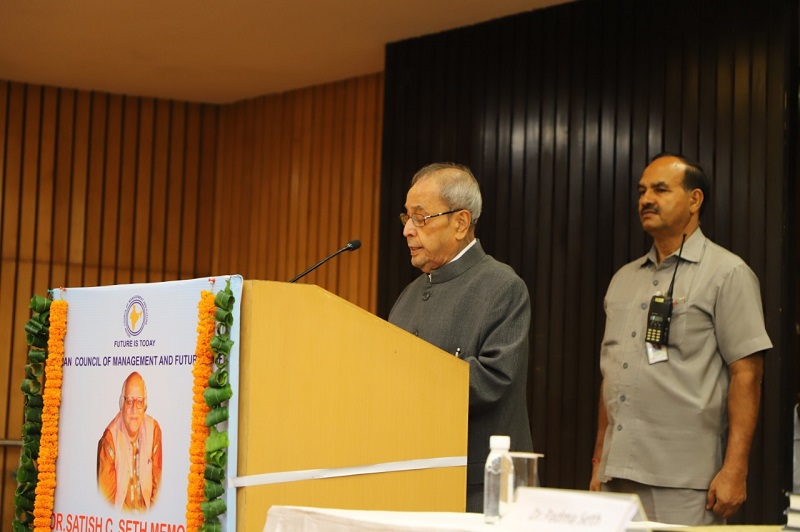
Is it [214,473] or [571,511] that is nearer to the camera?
[571,511]

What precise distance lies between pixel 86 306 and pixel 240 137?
5042mm

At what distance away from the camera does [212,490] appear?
7.29 feet

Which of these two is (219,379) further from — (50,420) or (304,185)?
(304,185)

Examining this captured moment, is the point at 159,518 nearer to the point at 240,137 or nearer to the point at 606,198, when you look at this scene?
the point at 606,198

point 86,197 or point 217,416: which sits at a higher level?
point 86,197

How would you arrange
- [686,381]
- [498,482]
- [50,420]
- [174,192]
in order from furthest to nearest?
[174,192], [686,381], [50,420], [498,482]

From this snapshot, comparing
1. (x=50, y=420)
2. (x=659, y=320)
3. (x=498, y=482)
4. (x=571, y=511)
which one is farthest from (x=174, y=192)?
(x=571, y=511)

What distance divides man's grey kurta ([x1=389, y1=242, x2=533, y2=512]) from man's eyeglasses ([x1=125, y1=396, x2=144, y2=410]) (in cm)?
83

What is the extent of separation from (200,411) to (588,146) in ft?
11.1

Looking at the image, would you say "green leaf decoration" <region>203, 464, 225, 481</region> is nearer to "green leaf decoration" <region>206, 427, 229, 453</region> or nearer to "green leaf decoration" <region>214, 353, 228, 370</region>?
"green leaf decoration" <region>206, 427, 229, 453</region>

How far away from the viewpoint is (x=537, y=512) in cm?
160

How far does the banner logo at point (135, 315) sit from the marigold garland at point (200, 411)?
22cm

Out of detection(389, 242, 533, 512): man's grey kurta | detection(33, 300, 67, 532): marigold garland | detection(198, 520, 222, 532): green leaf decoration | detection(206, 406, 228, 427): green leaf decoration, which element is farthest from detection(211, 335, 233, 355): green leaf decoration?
detection(389, 242, 533, 512): man's grey kurta

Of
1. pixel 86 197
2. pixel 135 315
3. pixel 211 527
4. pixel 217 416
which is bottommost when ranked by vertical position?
pixel 211 527
